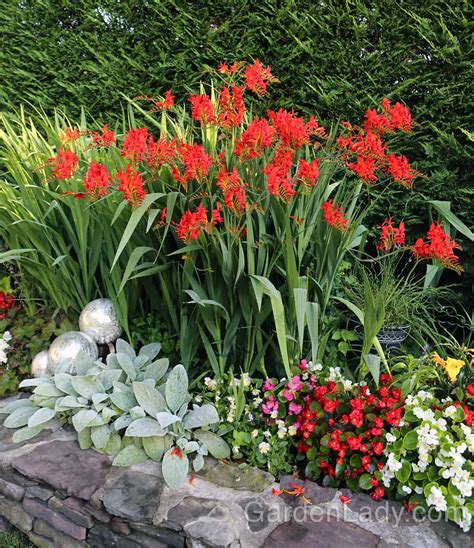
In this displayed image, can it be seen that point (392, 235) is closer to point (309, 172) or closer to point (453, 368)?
point (309, 172)

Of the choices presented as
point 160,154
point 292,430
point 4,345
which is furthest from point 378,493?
point 4,345

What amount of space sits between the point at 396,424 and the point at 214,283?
83cm

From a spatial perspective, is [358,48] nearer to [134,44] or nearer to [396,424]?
[134,44]

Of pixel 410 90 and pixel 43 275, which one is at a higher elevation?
pixel 410 90

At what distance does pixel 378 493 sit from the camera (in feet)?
5.39

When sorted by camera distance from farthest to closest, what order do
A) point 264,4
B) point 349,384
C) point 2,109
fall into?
point 2,109
point 264,4
point 349,384

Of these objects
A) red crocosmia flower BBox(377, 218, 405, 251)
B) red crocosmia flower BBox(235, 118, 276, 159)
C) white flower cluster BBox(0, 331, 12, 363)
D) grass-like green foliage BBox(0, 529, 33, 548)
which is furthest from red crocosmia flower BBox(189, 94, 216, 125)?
grass-like green foliage BBox(0, 529, 33, 548)

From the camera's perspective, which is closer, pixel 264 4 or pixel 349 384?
pixel 349 384

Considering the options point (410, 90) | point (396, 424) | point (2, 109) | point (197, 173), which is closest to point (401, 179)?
point (197, 173)

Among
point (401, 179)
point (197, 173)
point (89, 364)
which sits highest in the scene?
point (197, 173)

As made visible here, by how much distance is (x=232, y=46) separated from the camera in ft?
9.52

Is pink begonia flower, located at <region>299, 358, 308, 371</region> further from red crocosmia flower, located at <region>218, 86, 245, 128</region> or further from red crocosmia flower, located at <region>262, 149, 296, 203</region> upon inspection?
red crocosmia flower, located at <region>218, 86, 245, 128</region>

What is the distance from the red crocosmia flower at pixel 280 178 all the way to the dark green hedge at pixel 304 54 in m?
1.11

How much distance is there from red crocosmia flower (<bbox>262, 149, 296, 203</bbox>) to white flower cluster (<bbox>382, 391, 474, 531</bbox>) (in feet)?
2.64
